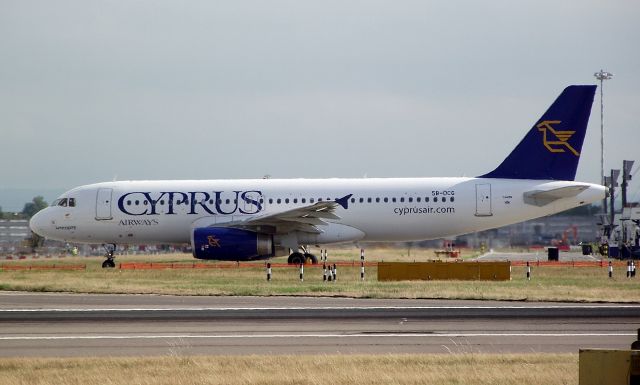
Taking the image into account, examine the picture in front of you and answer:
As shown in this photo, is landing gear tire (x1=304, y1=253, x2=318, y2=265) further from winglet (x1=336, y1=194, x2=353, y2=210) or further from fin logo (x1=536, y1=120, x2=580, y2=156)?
fin logo (x1=536, y1=120, x2=580, y2=156)

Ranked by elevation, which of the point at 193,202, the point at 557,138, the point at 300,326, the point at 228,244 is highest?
the point at 557,138

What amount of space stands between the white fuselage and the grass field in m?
2.53

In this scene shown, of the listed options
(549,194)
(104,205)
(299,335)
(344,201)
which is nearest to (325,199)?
(344,201)

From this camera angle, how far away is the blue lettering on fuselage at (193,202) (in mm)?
43781

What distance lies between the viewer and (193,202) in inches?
1732

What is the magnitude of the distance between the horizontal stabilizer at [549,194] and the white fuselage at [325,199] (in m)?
0.16

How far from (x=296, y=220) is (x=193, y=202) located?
5.05m

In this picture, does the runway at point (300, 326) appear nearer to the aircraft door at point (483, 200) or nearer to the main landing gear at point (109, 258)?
the aircraft door at point (483, 200)

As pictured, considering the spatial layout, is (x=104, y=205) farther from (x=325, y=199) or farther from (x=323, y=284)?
(x=323, y=284)

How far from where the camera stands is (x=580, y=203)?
42531mm

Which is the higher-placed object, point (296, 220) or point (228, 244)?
point (296, 220)

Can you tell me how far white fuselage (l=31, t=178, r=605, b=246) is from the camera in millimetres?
42719

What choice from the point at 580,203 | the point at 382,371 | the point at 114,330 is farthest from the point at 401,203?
the point at 382,371

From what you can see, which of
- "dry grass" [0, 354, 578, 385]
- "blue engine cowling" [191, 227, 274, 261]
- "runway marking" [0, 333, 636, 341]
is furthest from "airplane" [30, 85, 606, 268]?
"dry grass" [0, 354, 578, 385]
